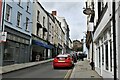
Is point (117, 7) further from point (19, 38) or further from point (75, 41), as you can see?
point (75, 41)

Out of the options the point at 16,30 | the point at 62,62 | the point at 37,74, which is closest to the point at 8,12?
the point at 16,30

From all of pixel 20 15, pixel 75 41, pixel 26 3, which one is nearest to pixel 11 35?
pixel 20 15

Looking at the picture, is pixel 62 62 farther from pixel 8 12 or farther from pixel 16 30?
pixel 8 12

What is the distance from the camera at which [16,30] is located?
27.0 meters

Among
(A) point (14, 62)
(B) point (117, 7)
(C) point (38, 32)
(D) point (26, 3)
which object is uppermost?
(D) point (26, 3)

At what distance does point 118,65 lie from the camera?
736cm

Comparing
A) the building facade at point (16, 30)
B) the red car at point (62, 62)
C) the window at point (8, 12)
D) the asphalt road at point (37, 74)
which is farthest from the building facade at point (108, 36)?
the window at point (8, 12)

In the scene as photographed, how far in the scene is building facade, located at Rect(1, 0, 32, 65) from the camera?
24172 millimetres

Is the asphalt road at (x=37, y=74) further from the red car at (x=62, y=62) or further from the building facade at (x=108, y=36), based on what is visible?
the building facade at (x=108, y=36)

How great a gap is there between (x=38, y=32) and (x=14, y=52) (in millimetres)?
13537

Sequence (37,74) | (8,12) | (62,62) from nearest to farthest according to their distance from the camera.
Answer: (37,74), (62,62), (8,12)

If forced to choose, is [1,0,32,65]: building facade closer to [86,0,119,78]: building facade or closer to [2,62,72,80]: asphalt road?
[2,62,72,80]: asphalt road

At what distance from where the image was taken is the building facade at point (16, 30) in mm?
24172

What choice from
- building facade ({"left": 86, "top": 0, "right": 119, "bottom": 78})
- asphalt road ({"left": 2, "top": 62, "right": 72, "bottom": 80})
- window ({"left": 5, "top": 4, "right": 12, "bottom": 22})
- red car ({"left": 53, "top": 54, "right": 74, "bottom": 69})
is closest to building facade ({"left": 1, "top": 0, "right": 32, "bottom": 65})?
window ({"left": 5, "top": 4, "right": 12, "bottom": 22})
